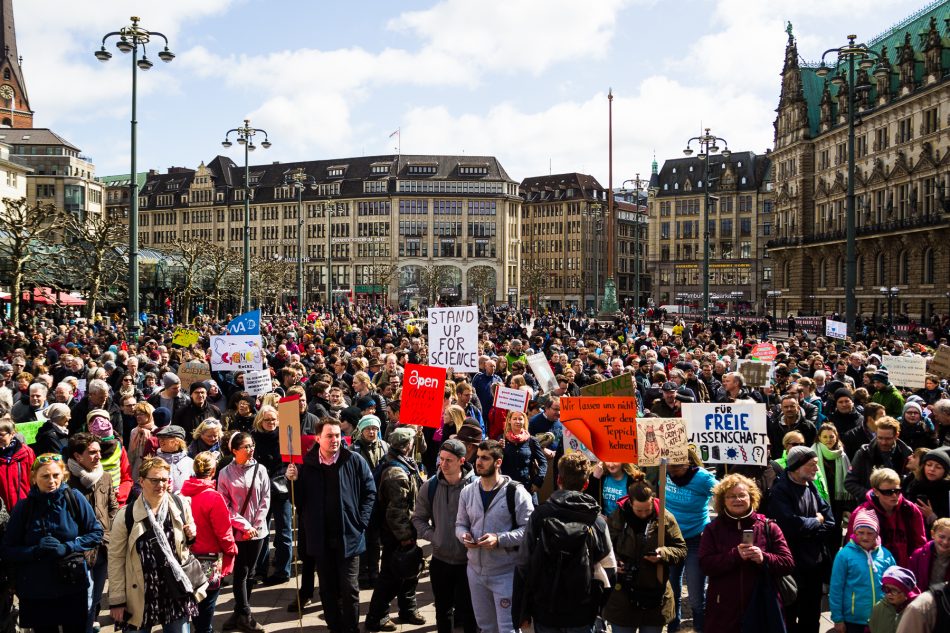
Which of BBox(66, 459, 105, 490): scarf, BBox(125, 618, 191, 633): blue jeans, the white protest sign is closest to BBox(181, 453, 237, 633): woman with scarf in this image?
BBox(125, 618, 191, 633): blue jeans

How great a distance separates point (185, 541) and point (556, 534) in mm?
2747

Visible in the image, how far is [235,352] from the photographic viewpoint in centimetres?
1476

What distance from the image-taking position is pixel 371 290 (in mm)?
111375

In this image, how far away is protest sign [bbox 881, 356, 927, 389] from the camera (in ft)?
44.8

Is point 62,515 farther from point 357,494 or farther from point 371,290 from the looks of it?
point 371,290

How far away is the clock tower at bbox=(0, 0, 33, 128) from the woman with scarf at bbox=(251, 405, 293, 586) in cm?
12291

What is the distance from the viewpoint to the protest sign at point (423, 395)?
9.56m

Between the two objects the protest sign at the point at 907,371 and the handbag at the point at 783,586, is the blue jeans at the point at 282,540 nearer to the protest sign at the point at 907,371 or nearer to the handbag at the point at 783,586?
the handbag at the point at 783,586

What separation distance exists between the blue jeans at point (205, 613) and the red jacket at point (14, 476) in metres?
1.85

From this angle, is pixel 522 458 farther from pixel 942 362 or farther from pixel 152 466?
pixel 942 362

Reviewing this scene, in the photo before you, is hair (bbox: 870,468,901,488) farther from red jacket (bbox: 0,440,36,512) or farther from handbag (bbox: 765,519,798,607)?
red jacket (bbox: 0,440,36,512)

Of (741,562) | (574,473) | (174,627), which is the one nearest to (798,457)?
(741,562)

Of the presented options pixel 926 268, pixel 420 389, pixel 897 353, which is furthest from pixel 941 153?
pixel 420 389

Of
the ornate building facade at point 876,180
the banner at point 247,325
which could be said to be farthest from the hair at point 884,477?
the ornate building facade at point 876,180
